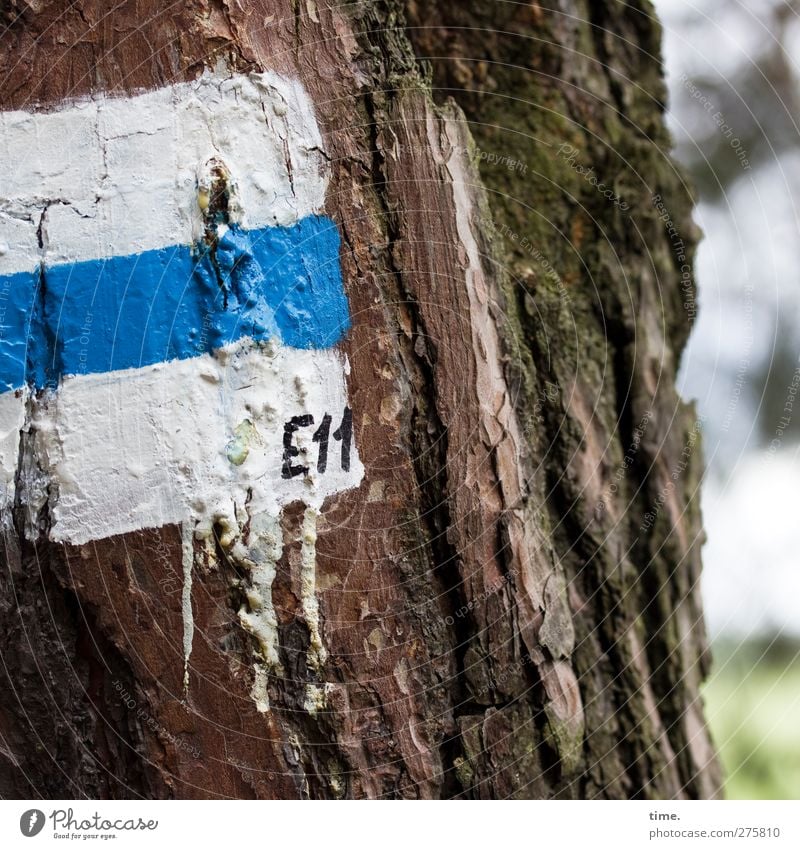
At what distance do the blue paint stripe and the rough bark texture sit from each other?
2.7 inches

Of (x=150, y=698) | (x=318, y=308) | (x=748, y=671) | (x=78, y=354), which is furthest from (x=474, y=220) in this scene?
(x=748, y=671)

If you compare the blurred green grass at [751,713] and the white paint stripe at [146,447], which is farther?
the blurred green grass at [751,713]

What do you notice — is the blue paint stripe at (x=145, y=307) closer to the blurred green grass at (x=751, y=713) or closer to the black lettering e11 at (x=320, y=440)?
the black lettering e11 at (x=320, y=440)

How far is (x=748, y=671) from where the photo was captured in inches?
32.8

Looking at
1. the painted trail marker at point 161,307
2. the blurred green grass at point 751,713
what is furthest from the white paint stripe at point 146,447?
the blurred green grass at point 751,713

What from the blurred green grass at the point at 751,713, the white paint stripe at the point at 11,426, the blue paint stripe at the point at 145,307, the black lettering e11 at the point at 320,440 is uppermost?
the blue paint stripe at the point at 145,307

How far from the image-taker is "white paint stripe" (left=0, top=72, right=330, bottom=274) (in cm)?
54

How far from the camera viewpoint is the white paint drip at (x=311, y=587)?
0.55 m

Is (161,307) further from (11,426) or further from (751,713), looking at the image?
(751,713)

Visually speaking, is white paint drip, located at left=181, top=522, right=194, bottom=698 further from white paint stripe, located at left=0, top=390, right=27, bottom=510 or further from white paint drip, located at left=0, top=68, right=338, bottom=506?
white paint stripe, located at left=0, top=390, right=27, bottom=510

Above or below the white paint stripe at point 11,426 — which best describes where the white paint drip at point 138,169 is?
above
